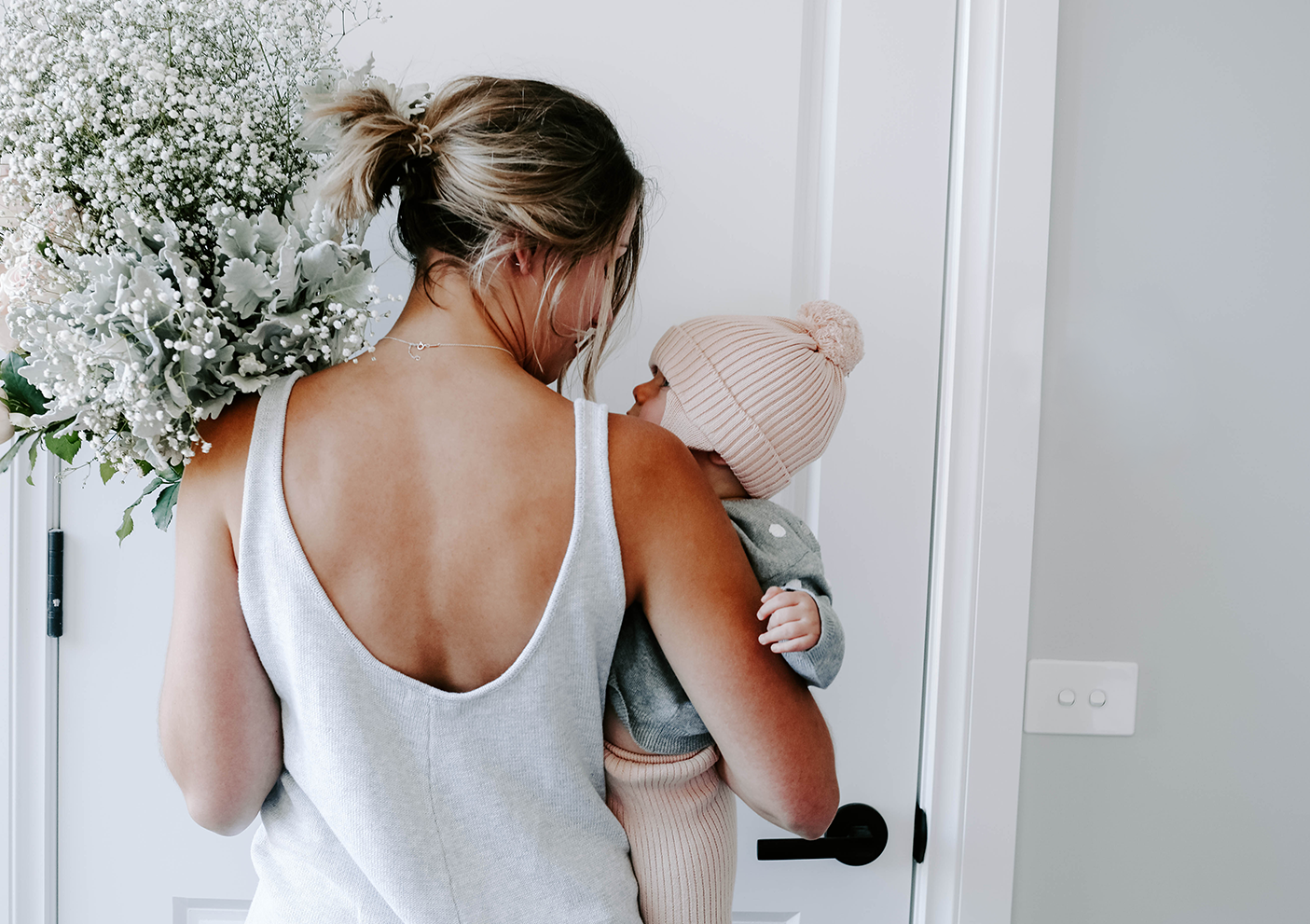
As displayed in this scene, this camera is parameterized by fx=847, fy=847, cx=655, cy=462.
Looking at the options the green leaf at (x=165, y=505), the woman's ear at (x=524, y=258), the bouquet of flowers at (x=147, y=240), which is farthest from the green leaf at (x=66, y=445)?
the woman's ear at (x=524, y=258)

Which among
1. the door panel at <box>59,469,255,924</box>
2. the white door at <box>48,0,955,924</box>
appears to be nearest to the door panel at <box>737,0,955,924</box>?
the white door at <box>48,0,955,924</box>

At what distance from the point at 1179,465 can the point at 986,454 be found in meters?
0.31

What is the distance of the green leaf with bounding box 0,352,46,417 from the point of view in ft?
2.53

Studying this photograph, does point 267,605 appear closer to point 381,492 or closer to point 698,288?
point 381,492

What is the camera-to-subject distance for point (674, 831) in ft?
2.85

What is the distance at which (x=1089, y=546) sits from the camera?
1213mm

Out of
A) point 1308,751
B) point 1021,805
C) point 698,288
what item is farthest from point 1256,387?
point 698,288

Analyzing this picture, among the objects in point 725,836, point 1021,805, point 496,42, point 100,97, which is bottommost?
point 1021,805

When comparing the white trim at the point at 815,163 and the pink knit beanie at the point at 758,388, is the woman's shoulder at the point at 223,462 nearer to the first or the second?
the pink knit beanie at the point at 758,388

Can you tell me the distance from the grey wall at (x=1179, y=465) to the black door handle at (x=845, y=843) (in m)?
0.23

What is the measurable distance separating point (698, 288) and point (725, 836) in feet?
2.19

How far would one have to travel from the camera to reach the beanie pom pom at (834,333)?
981mm

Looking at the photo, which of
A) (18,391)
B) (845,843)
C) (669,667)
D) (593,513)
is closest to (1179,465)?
(845,843)

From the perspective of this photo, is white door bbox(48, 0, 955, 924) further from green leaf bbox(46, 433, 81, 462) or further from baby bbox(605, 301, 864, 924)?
green leaf bbox(46, 433, 81, 462)
